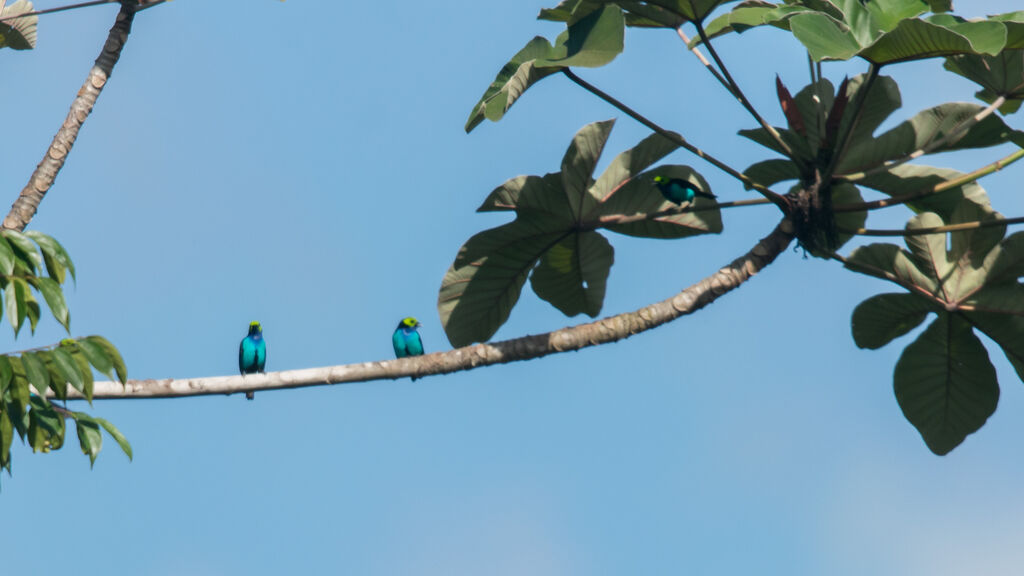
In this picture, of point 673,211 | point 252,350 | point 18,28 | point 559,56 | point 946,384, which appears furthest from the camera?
point 252,350

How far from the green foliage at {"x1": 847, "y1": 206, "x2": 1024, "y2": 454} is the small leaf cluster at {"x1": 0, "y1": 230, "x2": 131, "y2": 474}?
15.8 ft

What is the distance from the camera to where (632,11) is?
7359 millimetres

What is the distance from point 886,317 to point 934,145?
1.33 meters

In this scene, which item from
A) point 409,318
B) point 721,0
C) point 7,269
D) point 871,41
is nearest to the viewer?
point 7,269

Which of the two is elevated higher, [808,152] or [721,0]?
[721,0]

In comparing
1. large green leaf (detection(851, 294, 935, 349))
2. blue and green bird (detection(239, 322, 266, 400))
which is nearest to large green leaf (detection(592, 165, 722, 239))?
large green leaf (detection(851, 294, 935, 349))

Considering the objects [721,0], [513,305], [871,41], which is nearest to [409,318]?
[513,305]

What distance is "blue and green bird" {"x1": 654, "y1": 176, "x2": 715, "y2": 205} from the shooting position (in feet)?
25.1

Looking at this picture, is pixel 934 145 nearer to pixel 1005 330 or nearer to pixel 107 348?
pixel 1005 330

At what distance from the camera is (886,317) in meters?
7.88

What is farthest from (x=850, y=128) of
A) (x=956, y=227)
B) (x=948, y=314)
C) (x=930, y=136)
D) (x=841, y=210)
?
(x=948, y=314)

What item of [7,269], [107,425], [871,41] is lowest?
[107,425]

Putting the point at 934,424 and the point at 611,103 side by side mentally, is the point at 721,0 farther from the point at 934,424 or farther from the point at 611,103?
the point at 934,424

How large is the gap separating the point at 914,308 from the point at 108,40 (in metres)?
6.42
